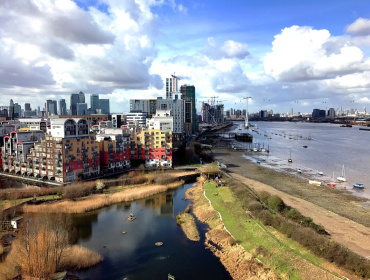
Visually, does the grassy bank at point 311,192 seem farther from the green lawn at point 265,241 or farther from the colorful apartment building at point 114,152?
the colorful apartment building at point 114,152

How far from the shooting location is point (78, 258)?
19750 mm

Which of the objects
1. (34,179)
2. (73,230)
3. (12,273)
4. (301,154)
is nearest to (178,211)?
(73,230)

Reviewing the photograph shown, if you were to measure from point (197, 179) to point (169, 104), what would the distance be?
61709 millimetres

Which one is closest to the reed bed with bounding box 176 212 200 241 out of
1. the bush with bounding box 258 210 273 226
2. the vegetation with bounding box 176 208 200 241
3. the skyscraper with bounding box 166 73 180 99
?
the vegetation with bounding box 176 208 200 241

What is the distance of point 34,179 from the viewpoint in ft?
129

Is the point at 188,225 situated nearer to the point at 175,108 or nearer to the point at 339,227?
the point at 339,227

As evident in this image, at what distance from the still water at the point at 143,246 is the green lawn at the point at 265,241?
9.89 ft

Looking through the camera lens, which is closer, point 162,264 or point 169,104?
point 162,264

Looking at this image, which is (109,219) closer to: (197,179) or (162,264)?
(162,264)

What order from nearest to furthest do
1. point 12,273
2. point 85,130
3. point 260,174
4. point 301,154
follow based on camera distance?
point 12,273 < point 85,130 < point 260,174 < point 301,154

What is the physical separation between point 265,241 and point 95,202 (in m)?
19.6

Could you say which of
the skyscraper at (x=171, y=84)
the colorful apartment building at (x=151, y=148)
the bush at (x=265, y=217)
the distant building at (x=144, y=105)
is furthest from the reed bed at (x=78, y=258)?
the skyscraper at (x=171, y=84)

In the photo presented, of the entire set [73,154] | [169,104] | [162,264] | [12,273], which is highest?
[169,104]

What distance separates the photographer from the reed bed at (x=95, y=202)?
28891 mm
